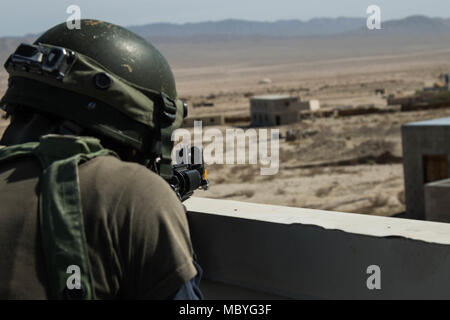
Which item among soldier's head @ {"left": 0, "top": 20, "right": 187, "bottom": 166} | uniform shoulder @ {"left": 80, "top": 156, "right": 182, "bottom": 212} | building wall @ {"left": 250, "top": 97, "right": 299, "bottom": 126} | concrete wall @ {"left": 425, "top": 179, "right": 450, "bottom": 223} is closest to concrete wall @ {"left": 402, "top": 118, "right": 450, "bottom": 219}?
concrete wall @ {"left": 425, "top": 179, "right": 450, "bottom": 223}

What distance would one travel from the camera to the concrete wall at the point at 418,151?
556 inches

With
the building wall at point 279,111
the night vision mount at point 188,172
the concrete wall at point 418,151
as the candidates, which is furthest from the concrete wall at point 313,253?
the building wall at point 279,111

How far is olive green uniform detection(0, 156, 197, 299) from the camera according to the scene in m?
1.52

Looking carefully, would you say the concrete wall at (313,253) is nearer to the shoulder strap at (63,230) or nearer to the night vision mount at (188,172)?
the night vision mount at (188,172)

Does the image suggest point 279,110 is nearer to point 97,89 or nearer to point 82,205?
point 97,89

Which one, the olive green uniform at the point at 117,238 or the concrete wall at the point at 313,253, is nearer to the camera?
the olive green uniform at the point at 117,238

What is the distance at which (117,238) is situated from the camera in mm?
1548

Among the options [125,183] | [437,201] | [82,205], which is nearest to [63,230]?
[82,205]

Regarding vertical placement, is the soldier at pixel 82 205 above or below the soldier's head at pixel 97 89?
below

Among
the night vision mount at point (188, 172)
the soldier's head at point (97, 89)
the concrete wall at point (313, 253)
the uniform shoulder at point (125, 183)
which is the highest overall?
the soldier's head at point (97, 89)

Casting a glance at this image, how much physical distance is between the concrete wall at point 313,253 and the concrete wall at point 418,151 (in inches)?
483

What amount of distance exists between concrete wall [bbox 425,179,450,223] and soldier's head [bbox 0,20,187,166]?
10.1 metres
